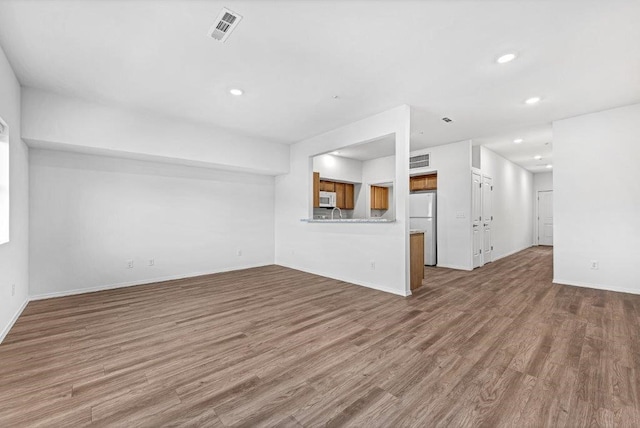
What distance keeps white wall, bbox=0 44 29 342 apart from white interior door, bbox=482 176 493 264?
7.91m

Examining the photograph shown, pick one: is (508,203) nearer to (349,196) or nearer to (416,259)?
(349,196)

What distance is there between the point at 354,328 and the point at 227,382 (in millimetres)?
1363

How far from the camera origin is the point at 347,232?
4.95 metres

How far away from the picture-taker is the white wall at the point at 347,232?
13.3 ft

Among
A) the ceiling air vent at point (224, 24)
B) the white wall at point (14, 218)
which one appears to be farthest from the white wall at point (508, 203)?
the white wall at point (14, 218)

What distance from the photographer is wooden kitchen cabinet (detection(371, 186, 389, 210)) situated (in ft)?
27.1

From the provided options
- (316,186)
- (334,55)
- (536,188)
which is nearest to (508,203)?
(536,188)

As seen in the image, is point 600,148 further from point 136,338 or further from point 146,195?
point 146,195

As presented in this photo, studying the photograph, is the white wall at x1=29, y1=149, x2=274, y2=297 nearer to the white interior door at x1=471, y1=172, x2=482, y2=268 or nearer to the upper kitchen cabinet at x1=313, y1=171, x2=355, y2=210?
the upper kitchen cabinet at x1=313, y1=171, x2=355, y2=210

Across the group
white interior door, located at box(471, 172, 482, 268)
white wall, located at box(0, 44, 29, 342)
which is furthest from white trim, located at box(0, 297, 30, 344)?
white interior door, located at box(471, 172, 482, 268)

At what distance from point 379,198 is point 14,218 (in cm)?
750

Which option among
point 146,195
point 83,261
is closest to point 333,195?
point 146,195

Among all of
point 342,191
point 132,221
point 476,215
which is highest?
point 342,191

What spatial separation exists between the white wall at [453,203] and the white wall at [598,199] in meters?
1.47
